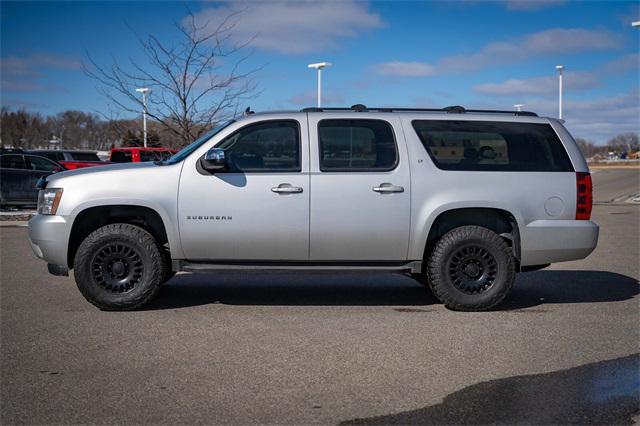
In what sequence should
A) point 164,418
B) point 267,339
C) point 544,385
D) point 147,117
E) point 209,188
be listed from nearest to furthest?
point 164,418, point 544,385, point 267,339, point 209,188, point 147,117

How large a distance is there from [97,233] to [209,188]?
3.96 ft

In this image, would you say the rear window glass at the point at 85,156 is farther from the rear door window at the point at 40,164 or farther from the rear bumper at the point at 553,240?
the rear bumper at the point at 553,240

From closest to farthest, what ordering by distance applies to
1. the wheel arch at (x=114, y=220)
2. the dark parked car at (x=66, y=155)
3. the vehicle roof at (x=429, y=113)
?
the wheel arch at (x=114, y=220) → the vehicle roof at (x=429, y=113) → the dark parked car at (x=66, y=155)

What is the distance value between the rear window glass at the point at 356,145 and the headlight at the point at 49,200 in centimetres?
260

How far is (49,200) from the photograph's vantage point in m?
6.97

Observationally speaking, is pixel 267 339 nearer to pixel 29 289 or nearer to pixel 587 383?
pixel 587 383

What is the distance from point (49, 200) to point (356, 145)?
3.10 meters

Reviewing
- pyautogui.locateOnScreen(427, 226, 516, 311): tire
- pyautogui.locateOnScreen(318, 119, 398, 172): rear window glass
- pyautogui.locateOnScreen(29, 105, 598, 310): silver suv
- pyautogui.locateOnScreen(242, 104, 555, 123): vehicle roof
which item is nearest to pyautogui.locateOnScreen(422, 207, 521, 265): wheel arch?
pyautogui.locateOnScreen(29, 105, 598, 310): silver suv

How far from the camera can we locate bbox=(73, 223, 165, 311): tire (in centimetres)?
690

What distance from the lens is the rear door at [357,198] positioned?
689cm

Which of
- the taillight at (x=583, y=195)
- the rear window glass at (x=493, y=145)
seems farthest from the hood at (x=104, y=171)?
the taillight at (x=583, y=195)

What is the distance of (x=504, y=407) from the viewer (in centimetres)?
440

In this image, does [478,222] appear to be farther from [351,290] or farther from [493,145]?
[351,290]

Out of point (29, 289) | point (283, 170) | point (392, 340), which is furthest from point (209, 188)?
point (29, 289)
